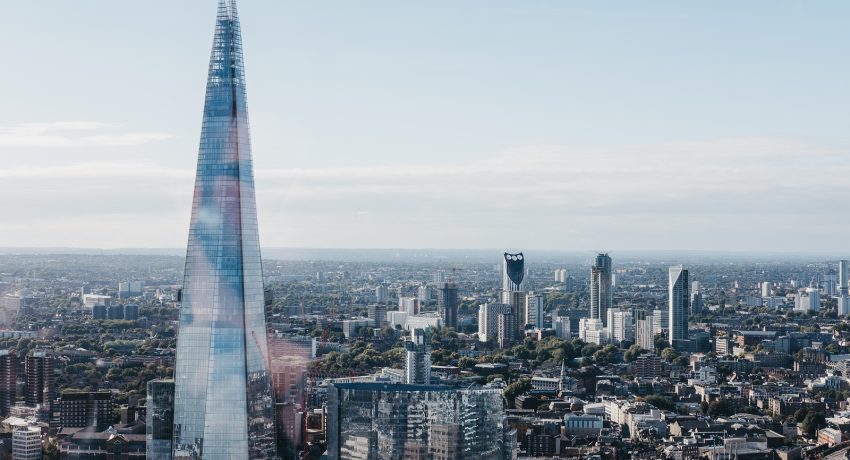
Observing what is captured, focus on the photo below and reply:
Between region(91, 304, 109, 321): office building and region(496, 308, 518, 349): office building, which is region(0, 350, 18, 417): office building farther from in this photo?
region(496, 308, 518, 349): office building

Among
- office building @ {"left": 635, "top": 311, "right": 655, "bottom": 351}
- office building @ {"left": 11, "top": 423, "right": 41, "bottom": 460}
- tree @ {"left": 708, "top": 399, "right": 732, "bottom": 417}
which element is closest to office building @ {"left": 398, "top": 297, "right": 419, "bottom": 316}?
office building @ {"left": 635, "top": 311, "right": 655, "bottom": 351}

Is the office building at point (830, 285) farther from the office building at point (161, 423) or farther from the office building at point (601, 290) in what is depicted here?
the office building at point (161, 423)

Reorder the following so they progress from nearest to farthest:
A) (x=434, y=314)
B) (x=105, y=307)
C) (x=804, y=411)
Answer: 1. (x=804, y=411)
2. (x=105, y=307)
3. (x=434, y=314)

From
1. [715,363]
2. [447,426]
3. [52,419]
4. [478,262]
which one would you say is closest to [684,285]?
[715,363]

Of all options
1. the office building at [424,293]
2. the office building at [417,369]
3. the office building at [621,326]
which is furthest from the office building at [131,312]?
the office building at [621,326]

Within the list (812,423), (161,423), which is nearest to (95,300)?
(812,423)

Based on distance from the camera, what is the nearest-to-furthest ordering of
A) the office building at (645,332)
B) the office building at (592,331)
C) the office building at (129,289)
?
the office building at (129,289) → the office building at (645,332) → the office building at (592,331)

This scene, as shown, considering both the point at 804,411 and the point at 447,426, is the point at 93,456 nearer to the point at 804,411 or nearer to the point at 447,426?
the point at 447,426
